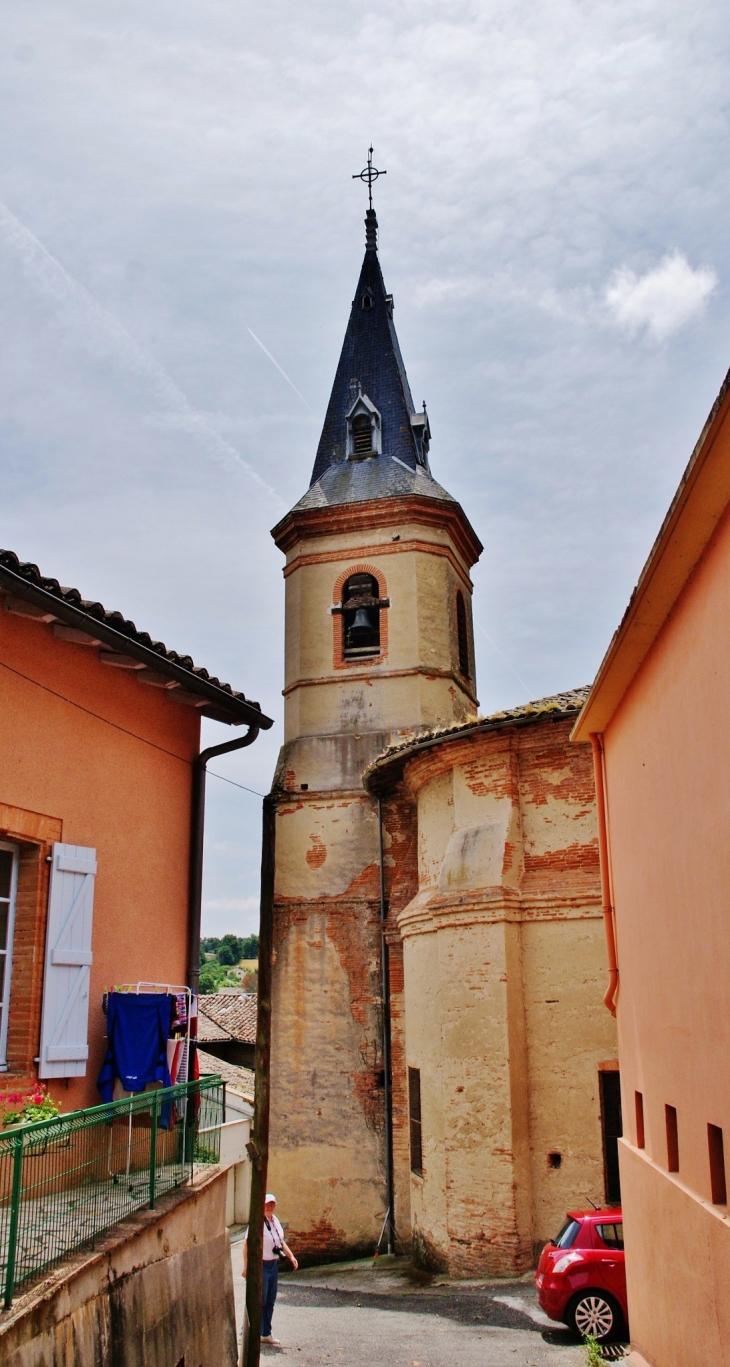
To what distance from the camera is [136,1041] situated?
9.81 m

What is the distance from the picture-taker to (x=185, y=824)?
1166cm

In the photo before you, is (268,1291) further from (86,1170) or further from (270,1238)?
(86,1170)

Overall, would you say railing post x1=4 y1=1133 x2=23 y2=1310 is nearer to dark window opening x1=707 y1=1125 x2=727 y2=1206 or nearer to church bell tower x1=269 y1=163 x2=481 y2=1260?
dark window opening x1=707 y1=1125 x2=727 y2=1206

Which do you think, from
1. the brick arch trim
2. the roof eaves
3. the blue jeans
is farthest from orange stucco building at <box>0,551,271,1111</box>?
the brick arch trim

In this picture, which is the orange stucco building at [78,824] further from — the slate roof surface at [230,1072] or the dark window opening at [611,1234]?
the slate roof surface at [230,1072]

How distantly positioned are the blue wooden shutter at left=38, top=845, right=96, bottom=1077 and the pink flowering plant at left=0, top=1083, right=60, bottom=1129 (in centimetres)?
19

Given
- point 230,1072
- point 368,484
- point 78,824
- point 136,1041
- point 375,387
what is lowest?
point 230,1072

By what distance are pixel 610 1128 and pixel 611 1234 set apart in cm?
315

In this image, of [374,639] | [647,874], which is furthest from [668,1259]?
[374,639]

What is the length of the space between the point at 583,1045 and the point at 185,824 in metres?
6.72

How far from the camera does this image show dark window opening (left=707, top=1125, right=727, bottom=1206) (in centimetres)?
696

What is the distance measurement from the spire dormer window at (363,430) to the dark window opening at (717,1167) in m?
19.8

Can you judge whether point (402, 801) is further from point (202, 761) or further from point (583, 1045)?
point (202, 761)

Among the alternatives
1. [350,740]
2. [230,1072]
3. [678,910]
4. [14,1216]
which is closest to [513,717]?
[350,740]
